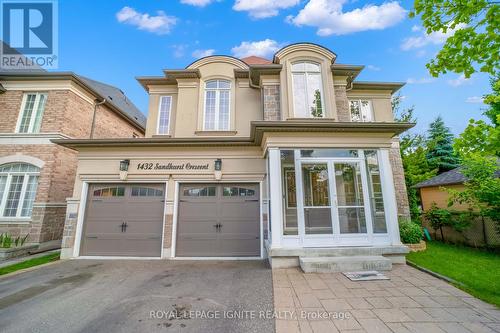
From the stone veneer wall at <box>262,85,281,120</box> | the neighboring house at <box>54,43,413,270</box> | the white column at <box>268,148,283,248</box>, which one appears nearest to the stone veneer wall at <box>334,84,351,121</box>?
the neighboring house at <box>54,43,413,270</box>

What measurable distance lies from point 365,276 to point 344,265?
1.58 feet

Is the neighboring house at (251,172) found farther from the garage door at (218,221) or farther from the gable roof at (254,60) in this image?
the gable roof at (254,60)

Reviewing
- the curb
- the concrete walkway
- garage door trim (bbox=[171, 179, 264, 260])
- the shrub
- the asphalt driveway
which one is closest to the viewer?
the concrete walkway

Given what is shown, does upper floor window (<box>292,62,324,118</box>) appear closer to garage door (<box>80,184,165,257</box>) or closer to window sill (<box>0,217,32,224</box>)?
garage door (<box>80,184,165,257</box>)

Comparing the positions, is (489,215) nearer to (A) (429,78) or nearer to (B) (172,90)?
(A) (429,78)

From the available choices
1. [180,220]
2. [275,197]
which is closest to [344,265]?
[275,197]

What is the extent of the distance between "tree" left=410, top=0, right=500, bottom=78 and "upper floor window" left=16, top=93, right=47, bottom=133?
1320 centimetres

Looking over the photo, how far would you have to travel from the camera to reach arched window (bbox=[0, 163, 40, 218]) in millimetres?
7859

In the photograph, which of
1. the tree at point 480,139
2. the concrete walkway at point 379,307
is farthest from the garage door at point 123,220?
the tree at point 480,139

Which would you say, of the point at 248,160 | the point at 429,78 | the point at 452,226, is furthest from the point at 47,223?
the point at 452,226

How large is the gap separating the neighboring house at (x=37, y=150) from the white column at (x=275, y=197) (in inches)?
353

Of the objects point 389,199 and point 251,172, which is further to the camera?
point 251,172

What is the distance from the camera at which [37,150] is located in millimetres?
8172

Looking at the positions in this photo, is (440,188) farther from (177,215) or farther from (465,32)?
(177,215)
